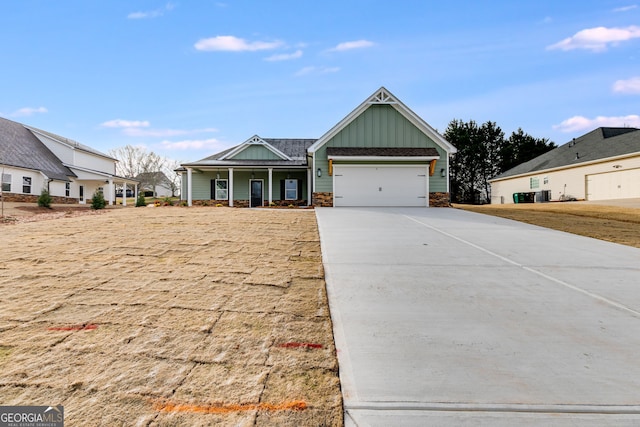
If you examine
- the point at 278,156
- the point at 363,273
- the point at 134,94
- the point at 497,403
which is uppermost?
the point at 134,94

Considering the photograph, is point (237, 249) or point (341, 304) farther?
point (237, 249)

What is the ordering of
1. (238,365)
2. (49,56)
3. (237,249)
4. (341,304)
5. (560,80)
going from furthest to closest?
(560,80), (49,56), (237,249), (341,304), (238,365)

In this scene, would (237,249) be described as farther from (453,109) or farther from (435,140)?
(453,109)

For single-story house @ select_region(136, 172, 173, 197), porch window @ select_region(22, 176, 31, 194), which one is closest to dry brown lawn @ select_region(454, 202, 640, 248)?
porch window @ select_region(22, 176, 31, 194)

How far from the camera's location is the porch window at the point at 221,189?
21.1m

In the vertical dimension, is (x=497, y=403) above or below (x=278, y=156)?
below

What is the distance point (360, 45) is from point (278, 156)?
9043 millimetres

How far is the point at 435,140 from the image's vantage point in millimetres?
16297

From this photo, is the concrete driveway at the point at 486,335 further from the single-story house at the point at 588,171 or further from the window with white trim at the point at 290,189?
Result: the single-story house at the point at 588,171

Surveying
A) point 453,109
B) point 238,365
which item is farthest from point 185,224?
point 453,109

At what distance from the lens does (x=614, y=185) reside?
65.9 ft

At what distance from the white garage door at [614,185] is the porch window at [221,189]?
23799mm

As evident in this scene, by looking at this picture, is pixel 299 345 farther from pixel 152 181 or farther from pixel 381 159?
pixel 152 181

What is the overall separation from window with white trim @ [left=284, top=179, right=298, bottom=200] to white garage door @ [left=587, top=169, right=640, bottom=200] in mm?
19358
